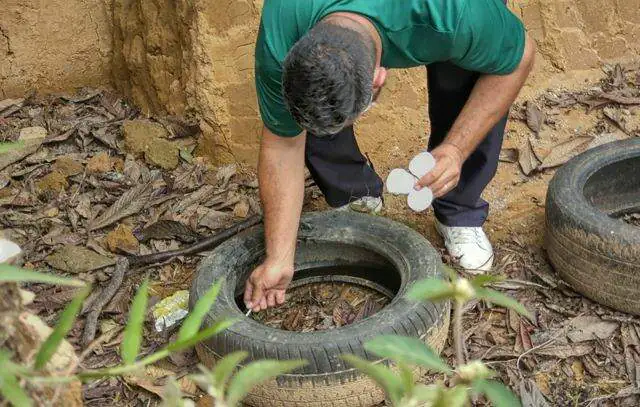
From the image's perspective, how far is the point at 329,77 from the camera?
221 cm

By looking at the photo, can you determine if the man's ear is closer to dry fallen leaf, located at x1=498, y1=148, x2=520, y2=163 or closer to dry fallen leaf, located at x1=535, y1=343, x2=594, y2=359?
dry fallen leaf, located at x1=535, y1=343, x2=594, y2=359

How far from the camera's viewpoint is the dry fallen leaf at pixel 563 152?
12.8ft

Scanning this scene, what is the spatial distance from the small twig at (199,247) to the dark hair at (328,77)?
4.24 ft

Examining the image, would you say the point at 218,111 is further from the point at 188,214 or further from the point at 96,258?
the point at 96,258

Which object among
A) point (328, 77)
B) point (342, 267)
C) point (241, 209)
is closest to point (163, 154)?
point (241, 209)

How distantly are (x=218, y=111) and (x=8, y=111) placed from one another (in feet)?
4.21

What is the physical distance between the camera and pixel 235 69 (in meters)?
3.84

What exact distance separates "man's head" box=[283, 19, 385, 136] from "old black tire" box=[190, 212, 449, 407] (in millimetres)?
654

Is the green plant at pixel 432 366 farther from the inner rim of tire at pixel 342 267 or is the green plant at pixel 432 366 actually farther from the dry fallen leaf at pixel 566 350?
the inner rim of tire at pixel 342 267

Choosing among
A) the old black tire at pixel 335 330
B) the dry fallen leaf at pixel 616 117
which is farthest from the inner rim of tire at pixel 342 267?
the dry fallen leaf at pixel 616 117

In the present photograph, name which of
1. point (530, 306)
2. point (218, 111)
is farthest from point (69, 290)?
point (530, 306)

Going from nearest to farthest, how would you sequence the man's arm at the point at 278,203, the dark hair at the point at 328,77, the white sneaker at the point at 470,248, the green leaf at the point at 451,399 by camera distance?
the green leaf at the point at 451,399 < the dark hair at the point at 328,77 < the man's arm at the point at 278,203 < the white sneaker at the point at 470,248

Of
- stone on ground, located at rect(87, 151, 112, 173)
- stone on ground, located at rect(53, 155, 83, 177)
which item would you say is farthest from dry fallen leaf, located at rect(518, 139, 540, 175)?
stone on ground, located at rect(53, 155, 83, 177)

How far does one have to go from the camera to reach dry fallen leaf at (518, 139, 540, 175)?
387 centimetres
